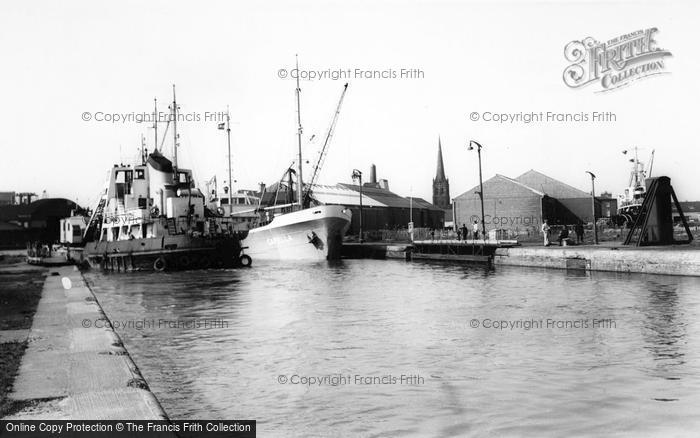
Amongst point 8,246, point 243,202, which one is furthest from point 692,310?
point 8,246

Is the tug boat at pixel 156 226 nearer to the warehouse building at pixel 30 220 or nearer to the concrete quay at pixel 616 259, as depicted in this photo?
the concrete quay at pixel 616 259

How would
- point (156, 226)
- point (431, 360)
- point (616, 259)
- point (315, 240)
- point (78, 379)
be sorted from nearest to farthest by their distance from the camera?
point (78, 379) < point (431, 360) < point (616, 259) < point (156, 226) < point (315, 240)

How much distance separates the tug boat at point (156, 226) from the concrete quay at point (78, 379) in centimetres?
2204

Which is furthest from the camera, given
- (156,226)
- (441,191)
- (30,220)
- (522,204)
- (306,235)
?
(441,191)

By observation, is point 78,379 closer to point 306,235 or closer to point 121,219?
point 121,219

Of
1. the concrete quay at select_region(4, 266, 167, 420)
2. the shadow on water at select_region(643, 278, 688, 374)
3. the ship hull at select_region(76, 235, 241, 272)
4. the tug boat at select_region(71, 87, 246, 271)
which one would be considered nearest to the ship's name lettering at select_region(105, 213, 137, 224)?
the tug boat at select_region(71, 87, 246, 271)

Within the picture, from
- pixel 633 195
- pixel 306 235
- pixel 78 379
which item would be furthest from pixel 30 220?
pixel 78 379

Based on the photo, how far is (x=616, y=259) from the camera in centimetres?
2644

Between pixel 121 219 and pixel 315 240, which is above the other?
pixel 121 219

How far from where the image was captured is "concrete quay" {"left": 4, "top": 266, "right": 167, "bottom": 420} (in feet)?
19.1

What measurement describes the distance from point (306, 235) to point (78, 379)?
3755 centimetres

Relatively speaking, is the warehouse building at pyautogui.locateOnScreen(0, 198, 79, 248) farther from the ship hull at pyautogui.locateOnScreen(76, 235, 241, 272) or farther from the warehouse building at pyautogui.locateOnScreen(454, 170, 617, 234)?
the warehouse building at pyautogui.locateOnScreen(454, 170, 617, 234)

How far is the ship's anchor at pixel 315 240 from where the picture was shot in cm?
4431

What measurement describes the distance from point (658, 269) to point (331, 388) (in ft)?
66.2
